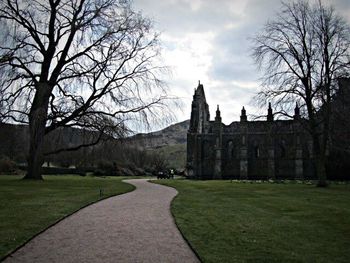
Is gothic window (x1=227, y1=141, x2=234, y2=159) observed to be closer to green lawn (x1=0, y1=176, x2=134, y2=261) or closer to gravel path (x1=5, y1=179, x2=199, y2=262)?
green lawn (x1=0, y1=176, x2=134, y2=261)

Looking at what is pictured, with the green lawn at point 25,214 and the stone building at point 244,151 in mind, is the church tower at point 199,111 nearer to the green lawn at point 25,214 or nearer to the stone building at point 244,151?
the stone building at point 244,151

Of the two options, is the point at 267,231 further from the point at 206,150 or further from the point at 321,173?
the point at 206,150

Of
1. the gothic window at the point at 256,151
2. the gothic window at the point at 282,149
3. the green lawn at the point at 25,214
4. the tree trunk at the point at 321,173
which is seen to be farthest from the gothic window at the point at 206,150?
the green lawn at the point at 25,214

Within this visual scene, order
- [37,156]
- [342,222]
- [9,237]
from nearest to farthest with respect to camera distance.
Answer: [9,237] < [342,222] < [37,156]

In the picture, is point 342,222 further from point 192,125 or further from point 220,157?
point 192,125

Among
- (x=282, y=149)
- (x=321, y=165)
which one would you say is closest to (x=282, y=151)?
(x=282, y=149)

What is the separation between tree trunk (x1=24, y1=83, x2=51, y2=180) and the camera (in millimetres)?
20609

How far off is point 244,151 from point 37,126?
3733cm

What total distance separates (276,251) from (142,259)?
9.14ft

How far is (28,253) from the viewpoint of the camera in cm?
661

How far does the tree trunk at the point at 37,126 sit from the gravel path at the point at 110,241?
10.9 m

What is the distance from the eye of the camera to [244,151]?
172 ft

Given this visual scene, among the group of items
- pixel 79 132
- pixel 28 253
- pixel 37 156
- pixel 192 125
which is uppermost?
pixel 192 125

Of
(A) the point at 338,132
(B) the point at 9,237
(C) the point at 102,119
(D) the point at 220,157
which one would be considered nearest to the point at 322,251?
(B) the point at 9,237
